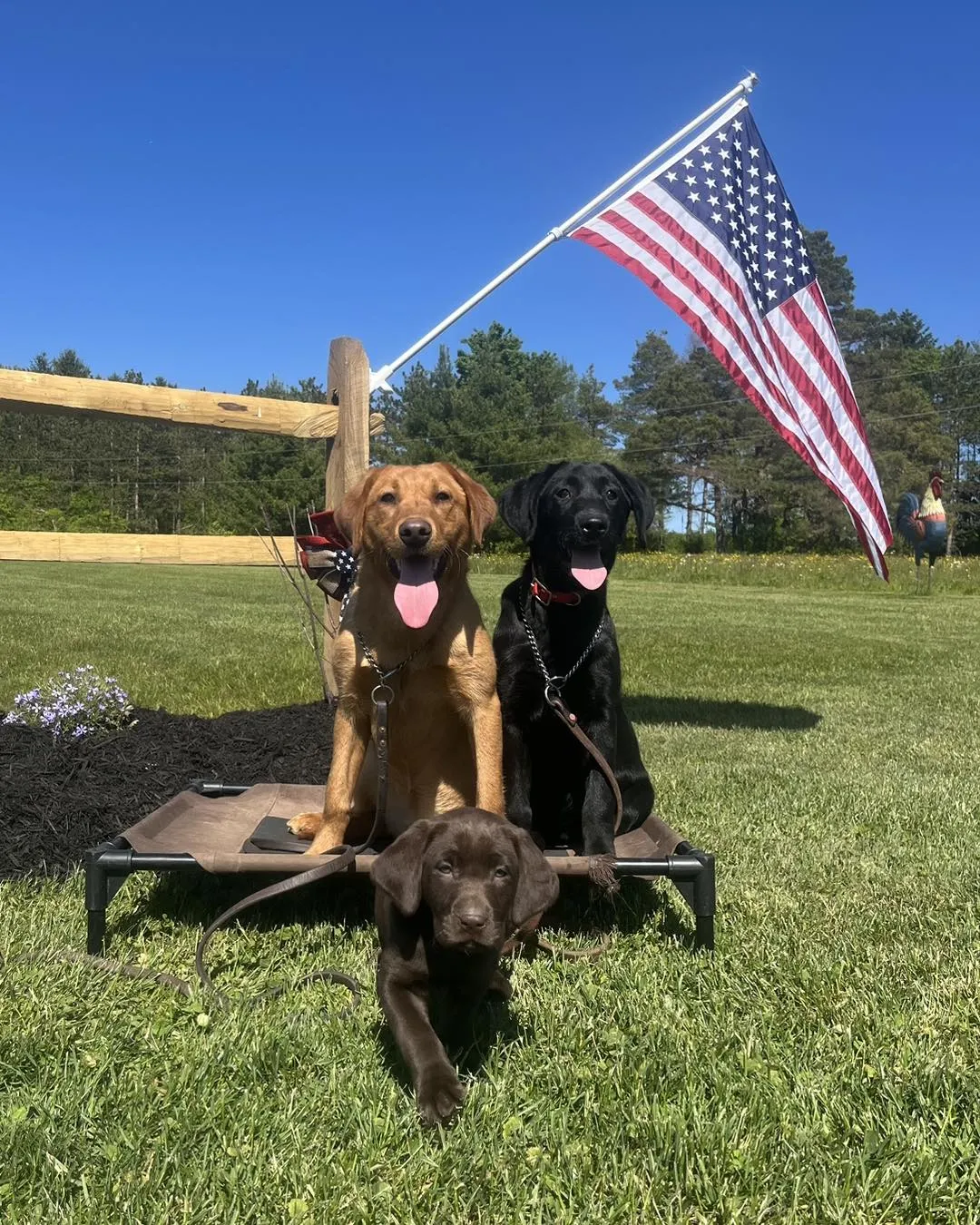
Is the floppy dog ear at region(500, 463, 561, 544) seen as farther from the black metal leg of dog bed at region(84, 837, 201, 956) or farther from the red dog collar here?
the black metal leg of dog bed at region(84, 837, 201, 956)

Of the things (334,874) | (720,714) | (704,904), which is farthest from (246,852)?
(720,714)

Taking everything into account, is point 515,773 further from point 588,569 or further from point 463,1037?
point 463,1037

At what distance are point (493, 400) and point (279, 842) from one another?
175 ft

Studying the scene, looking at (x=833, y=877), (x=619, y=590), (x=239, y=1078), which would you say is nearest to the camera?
(x=239, y=1078)

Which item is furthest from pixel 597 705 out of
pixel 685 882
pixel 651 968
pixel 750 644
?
pixel 750 644

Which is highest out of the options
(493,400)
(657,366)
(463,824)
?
(657,366)

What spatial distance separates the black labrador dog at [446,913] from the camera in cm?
226

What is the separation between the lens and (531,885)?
2.49 m

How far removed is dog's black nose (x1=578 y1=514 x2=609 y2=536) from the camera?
3533mm

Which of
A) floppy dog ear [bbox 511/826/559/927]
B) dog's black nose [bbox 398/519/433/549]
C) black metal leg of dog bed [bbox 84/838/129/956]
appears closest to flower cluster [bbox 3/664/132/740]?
black metal leg of dog bed [bbox 84/838/129/956]

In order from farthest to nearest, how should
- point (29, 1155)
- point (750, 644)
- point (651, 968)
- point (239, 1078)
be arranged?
point (750, 644)
point (651, 968)
point (239, 1078)
point (29, 1155)

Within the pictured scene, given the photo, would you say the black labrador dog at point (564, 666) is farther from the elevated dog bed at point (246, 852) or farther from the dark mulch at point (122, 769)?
the dark mulch at point (122, 769)

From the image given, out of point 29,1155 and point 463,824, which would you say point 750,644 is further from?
point 29,1155

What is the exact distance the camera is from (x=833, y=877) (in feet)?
13.4
